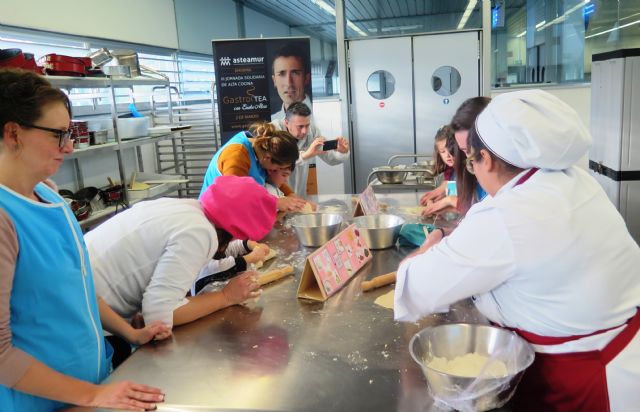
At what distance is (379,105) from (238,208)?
3767mm

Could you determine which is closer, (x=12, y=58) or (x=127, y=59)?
(x=12, y=58)

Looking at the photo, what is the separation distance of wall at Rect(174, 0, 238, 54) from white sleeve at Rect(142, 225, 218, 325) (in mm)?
4887

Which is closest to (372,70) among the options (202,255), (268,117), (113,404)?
(268,117)

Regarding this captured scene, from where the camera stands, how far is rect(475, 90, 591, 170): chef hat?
1.01m

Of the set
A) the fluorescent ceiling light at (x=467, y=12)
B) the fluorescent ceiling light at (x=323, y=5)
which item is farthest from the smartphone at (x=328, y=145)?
the fluorescent ceiling light at (x=323, y=5)

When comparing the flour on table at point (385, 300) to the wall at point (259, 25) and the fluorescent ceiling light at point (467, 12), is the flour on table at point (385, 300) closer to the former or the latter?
the fluorescent ceiling light at point (467, 12)

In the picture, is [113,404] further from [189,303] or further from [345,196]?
[345,196]

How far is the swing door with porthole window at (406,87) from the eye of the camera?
471cm

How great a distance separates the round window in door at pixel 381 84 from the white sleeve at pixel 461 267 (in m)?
3.97

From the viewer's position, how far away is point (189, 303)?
54.9 inches

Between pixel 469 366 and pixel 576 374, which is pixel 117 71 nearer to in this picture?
pixel 469 366

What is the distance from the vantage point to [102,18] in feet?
14.0

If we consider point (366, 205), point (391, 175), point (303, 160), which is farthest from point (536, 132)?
point (391, 175)

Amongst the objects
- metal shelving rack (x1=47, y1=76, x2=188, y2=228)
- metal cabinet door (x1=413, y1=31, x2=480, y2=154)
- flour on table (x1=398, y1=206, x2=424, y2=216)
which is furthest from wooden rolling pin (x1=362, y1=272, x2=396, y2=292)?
metal cabinet door (x1=413, y1=31, x2=480, y2=154)
